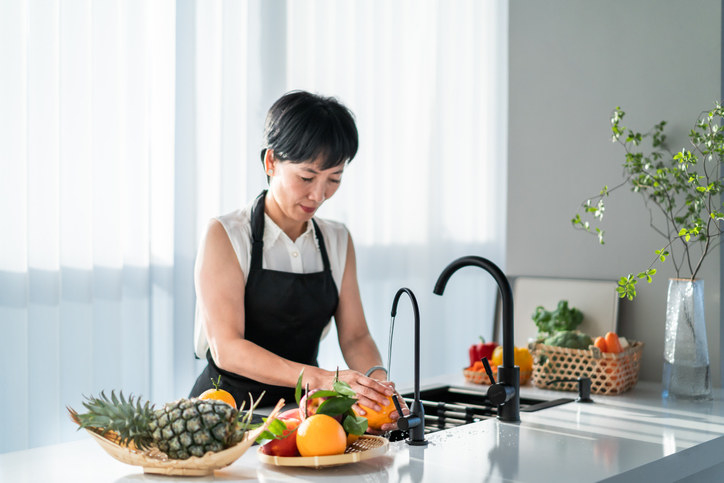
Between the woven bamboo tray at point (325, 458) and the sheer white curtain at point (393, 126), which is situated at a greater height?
the sheer white curtain at point (393, 126)

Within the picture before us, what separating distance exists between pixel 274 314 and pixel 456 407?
57 centimetres

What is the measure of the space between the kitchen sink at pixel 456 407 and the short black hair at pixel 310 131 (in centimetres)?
70

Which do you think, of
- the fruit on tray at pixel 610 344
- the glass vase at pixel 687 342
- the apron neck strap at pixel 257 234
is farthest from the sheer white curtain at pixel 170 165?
the glass vase at pixel 687 342

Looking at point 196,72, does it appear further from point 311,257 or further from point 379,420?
point 379,420

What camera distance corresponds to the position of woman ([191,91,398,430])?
6.95 ft

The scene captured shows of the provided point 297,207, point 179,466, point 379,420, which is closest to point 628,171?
point 297,207

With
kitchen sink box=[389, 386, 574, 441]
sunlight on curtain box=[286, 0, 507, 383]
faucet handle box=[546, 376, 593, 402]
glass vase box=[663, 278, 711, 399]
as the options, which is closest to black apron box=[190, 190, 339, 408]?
kitchen sink box=[389, 386, 574, 441]

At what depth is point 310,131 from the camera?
6.96 feet

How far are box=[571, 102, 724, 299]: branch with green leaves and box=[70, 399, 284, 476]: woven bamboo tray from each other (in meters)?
1.38

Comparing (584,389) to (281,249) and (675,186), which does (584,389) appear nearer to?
(675,186)

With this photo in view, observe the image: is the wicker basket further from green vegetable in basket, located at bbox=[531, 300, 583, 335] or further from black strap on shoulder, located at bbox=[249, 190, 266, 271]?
black strap on shoulder, located at bbox=[249, 190, 266, 271]

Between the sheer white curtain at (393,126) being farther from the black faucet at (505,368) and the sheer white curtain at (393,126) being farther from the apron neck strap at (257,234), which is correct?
the black faucet at (505,368)

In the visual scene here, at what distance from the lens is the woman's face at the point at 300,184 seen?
215 cm

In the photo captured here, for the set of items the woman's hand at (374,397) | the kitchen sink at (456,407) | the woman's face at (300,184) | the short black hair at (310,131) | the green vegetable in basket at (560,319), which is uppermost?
the short black hair at (310,131)
